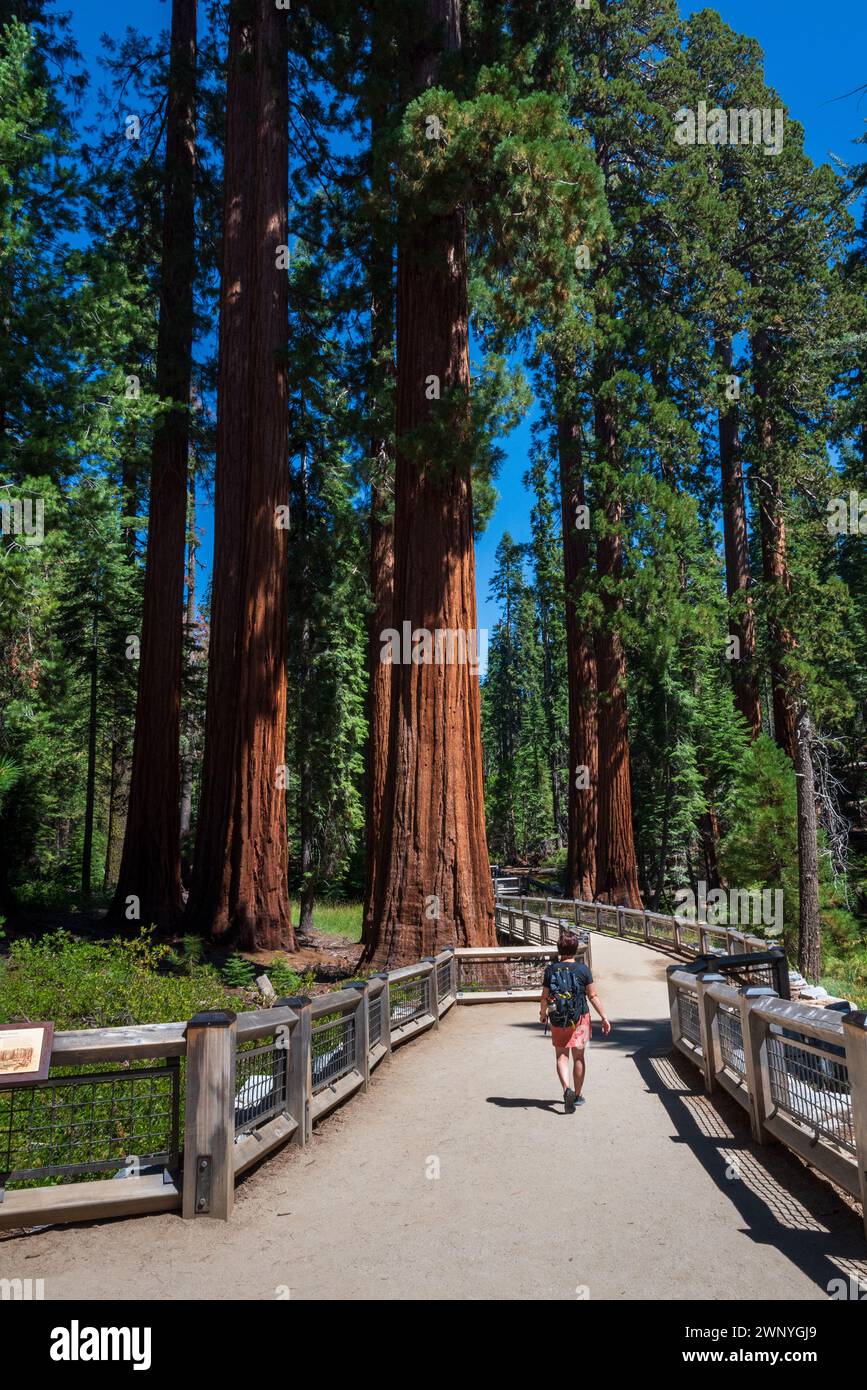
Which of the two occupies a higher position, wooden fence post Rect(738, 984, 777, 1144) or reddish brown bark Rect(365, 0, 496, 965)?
reddish brown bark Rect(365, 0, 496, 965)

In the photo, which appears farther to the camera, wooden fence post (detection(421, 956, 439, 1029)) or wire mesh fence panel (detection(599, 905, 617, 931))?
wire mesh fence panel (detection(599, 905, 617, 931))

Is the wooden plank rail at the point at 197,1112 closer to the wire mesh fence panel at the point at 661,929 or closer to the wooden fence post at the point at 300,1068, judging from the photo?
the wooden fence post at the point at 300,1068

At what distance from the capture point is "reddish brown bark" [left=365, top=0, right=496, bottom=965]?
12.9 m

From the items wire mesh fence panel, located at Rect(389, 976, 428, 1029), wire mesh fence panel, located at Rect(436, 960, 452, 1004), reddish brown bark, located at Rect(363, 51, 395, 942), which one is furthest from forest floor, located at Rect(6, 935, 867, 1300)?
reddish brown bark, located at Rect(363, 51, 395, 942)

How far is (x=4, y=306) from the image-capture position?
38.7 feet

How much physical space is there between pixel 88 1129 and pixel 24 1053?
1.40 m

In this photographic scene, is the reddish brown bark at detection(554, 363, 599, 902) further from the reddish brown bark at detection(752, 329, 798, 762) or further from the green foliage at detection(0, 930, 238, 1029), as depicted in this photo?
the green foliage at detection(0, 930, 238, 1029)

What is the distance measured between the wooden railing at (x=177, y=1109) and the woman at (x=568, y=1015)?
1.68 m

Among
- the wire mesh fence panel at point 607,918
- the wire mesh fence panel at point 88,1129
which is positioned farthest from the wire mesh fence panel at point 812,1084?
the wire mesh fence panel at point 607,918

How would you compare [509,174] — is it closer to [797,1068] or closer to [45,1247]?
[797,1068]

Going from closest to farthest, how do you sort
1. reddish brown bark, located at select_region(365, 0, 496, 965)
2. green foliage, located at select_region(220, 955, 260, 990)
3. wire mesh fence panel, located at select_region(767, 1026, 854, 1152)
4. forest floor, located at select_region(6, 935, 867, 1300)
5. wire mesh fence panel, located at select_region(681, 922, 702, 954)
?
forest floor, located at select_region(6, 935, 867, 1300), wire mesh fence panel, located at select_region(767, 1026, 854, 1152), green foliage, located at select_region(220, 955, 260, 990), reddish brown bark, located at select_region(365, 0, 496, 965), wire mesh fence panel, located at select_region(681, 922, 702, 954)

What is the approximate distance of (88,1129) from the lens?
560cm

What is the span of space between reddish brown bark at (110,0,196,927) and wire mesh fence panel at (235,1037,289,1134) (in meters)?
11.4

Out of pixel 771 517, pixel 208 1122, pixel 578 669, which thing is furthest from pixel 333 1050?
pixel 771 517
